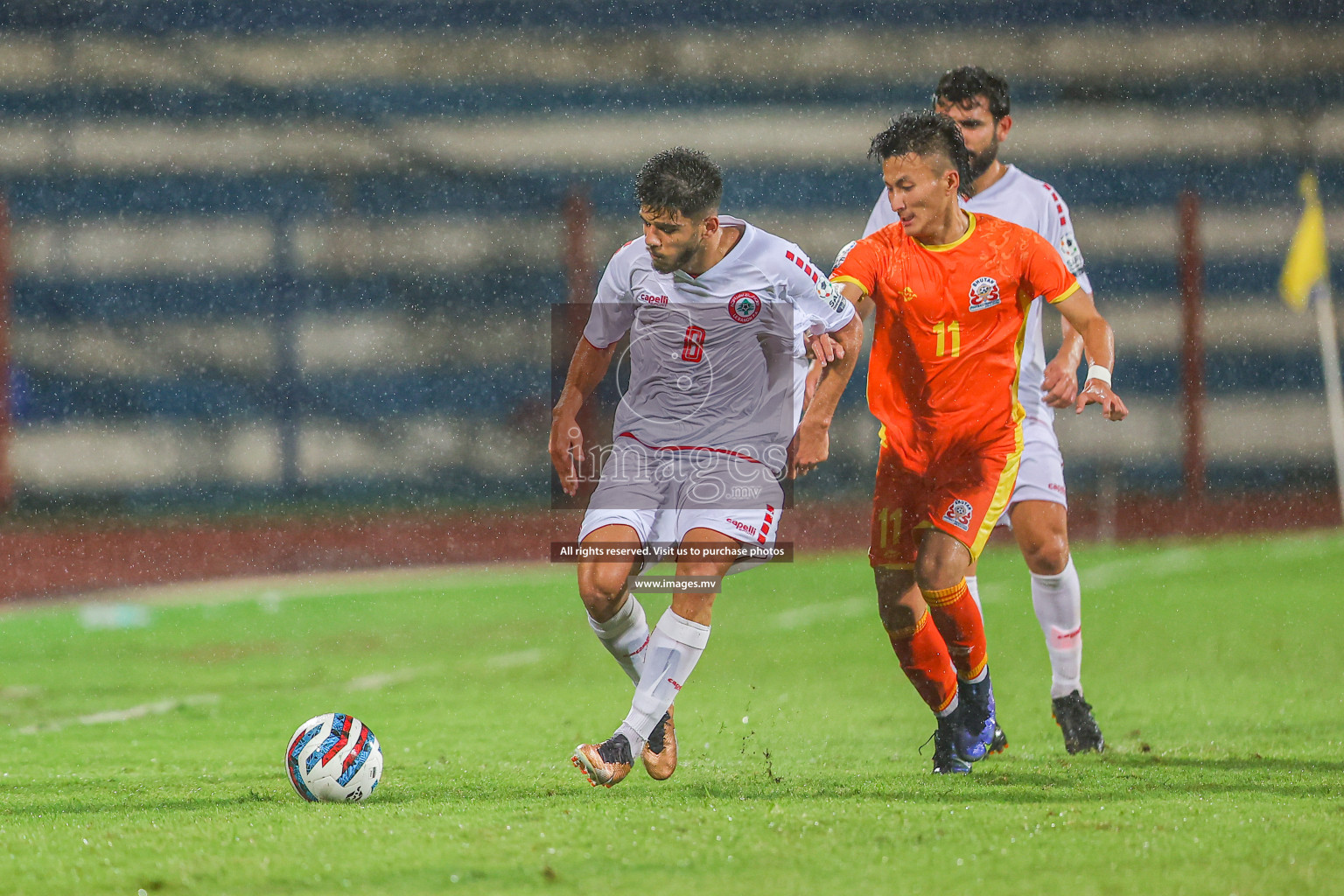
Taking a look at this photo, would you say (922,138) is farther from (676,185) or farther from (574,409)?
(574,409)

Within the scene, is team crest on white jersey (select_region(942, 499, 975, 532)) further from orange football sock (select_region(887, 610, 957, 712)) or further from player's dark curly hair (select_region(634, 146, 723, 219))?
player's dark curly hair (select_region(634, 146, 723, 219))

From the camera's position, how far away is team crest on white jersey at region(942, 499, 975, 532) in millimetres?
4777

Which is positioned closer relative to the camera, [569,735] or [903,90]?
[569,735]

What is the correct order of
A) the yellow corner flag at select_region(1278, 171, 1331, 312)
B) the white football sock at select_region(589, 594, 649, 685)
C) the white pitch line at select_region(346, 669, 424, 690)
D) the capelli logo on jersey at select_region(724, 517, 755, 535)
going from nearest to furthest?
the capelli logo on jersey at select_region(724, 517, 755, 535) < the white football sock at select_region(589, 594, 649, 685) < the white pitch line at select_region(346, 669, 424, 690) < the yellow corner flag at select_region(1278, 171, 1331, 312)

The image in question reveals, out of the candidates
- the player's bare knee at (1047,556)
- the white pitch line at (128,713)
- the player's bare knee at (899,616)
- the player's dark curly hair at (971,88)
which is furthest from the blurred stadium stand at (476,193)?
the player's bare knee at (899,616)

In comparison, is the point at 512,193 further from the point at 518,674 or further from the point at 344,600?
the point at 518,674

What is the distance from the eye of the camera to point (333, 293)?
18422 mm

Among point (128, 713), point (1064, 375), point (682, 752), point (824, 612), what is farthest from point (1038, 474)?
point (824, 612)

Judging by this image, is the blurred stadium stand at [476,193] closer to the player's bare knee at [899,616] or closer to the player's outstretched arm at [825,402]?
the player's bare knee at [899,616]

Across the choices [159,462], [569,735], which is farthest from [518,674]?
[159,462]

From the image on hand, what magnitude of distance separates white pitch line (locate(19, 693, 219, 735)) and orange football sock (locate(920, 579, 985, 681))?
3.65 m

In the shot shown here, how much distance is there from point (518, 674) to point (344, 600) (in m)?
3.85

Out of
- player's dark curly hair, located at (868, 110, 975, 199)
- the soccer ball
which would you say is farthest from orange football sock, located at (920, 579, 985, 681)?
the soccer ball

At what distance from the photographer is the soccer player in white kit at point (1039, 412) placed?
5.38 meters
